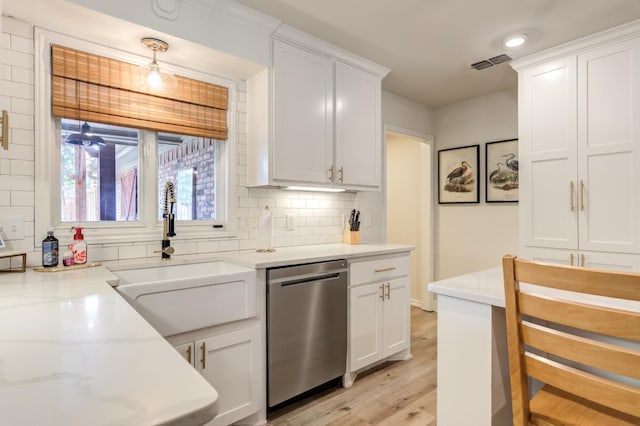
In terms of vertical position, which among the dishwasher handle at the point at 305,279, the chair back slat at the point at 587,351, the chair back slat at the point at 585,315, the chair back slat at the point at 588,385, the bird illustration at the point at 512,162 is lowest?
the chair back slat at the point at 588,385

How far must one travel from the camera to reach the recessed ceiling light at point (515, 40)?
8.08ft

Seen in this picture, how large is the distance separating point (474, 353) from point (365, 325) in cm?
134

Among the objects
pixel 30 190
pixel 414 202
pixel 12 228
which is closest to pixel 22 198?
pixel 30 190

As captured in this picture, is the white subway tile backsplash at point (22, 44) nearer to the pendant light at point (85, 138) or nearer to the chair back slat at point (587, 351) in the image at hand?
the pendant light at point (85, 138)

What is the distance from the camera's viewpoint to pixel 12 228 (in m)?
1.74

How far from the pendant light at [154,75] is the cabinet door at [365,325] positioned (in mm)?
1818

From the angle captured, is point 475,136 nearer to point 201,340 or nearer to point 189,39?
point 189,39

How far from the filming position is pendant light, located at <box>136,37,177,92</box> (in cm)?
196

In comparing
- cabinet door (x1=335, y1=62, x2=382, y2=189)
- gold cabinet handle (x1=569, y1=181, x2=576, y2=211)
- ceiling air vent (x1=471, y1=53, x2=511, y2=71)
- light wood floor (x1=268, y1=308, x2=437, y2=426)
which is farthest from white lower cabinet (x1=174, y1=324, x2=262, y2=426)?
ceiling air vent (x1=471, y1=53, x2=511, y2=71)

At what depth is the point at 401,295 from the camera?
2.78 meters

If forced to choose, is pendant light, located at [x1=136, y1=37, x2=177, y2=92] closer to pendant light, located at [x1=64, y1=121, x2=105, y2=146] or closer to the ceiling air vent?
pendant light, located at [x1=64, y1=121, x2=105, y2=146]

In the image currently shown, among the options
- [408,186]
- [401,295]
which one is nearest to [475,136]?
[408,186]

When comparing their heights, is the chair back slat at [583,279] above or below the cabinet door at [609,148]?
below

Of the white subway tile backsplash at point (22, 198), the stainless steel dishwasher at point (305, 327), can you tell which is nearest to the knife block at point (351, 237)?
the stainless steel dishwasher at point (305, 327)
